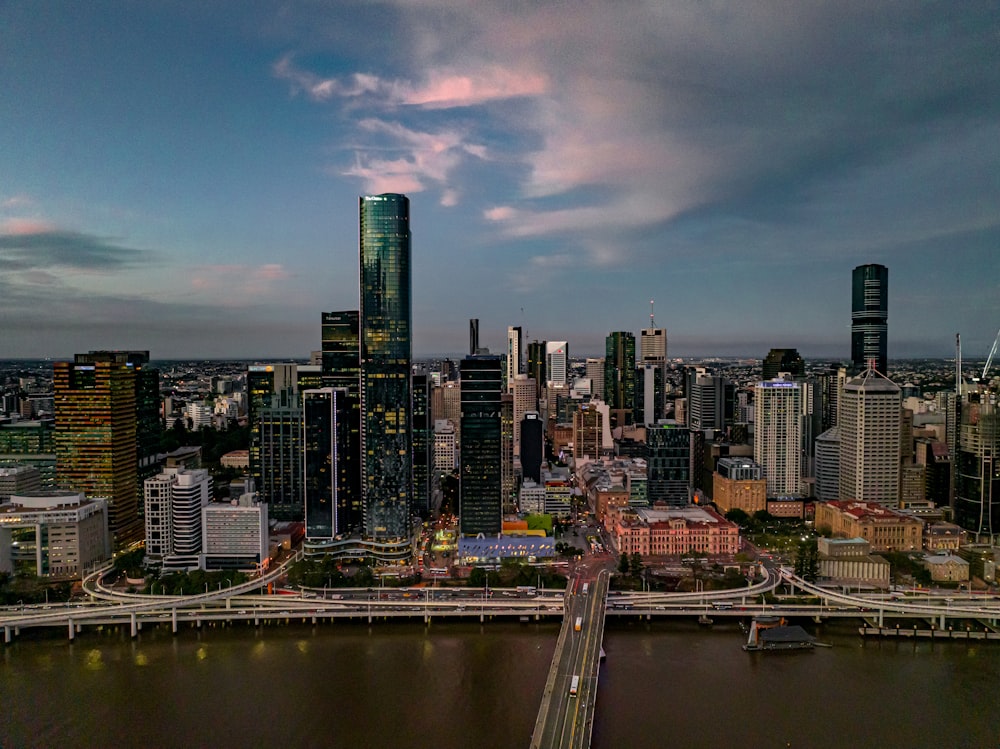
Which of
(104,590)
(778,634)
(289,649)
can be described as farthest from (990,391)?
(104,590)

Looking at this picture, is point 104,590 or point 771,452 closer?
point 104,590

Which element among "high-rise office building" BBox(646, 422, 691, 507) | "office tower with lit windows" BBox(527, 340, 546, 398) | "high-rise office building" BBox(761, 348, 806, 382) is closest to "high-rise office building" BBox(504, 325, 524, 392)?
"office tower with lit windows" BBox(527, 340, 546, 398)

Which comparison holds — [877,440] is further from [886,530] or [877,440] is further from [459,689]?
[459,689]

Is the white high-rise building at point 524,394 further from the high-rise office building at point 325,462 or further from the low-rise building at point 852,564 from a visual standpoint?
the low-rise building at point 852,564

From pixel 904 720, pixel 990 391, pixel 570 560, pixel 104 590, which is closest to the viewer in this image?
pixel 904 720

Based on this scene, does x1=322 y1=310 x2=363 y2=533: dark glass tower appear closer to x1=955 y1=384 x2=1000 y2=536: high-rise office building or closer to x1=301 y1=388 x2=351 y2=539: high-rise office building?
x1=301 y1=388 x2=351 y2=539: high-rise office building

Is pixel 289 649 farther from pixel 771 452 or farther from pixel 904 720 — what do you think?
pixel 771 452

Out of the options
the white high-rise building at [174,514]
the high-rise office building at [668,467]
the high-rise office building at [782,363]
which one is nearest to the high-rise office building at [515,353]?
the high-rise office building at [782,363]
